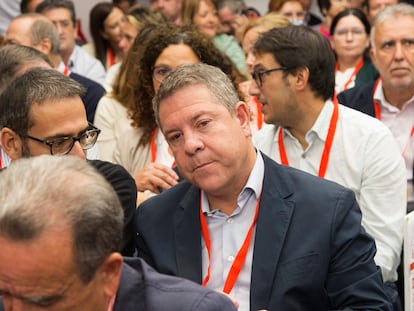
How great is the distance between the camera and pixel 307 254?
95.1 inches

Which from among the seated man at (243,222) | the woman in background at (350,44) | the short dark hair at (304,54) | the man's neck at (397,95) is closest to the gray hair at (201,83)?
the seated man at (243,222)

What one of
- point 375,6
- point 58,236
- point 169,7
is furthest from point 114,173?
point 169,7

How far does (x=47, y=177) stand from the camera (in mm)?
1548

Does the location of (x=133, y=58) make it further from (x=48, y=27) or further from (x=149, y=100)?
(x=48, y=27)

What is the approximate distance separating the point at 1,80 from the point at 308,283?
199cm

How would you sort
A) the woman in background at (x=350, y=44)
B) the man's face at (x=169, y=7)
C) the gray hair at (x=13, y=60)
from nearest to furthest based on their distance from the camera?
the gray hair at (x=13, y=60)
the woman in background at (x=350, y=44)
the man's face at (x=169, y=7)

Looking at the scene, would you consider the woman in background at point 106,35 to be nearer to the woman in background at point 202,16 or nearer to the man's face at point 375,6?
the woman in background at point 202,16

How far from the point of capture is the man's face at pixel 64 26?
22.1ft

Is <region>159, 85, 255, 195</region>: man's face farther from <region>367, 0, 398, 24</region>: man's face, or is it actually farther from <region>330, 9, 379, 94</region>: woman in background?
<region>367, 0, 398, 24</region>: man's face

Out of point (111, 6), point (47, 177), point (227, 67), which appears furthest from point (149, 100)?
point (111, 6)

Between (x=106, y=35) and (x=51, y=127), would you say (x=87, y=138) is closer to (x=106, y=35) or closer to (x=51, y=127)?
(x=51, y=127)

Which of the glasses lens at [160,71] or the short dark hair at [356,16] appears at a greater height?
the glasses lens at [160,71]

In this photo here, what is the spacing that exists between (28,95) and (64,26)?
424 centimetres

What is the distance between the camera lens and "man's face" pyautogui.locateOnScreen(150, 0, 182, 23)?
846cm
